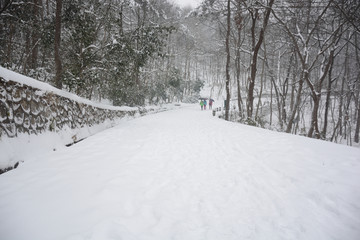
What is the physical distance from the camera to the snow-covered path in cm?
156

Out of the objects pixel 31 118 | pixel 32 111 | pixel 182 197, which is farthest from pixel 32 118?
pixel 182 197

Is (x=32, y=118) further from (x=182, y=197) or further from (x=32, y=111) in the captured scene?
(x=182, y=197)

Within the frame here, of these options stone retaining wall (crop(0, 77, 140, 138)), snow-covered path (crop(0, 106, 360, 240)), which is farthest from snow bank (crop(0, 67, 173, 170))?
snow-covered path (crop(0, 106, 360, 240))

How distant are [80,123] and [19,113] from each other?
269 centimetres

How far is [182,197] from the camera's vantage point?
216 cm

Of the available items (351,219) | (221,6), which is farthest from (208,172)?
(221,6)

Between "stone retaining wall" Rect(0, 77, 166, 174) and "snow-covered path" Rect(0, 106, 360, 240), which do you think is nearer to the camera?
"snow-covered path" Rect(0, 106, 360, 240)

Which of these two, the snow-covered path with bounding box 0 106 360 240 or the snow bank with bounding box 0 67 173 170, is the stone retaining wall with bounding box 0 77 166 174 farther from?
the snow-covered path with bounding box 0 106 360 240

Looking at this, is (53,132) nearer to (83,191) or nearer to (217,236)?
(83,191)

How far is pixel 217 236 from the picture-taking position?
5.00 ft

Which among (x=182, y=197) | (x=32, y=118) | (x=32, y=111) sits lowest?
(x=182, y=197)

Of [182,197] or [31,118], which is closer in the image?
[182,197]

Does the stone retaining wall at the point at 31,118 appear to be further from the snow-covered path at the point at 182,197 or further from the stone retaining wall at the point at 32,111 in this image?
the snow-covered path at the point at 182,197

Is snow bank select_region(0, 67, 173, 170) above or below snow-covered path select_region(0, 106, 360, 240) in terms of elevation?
above
